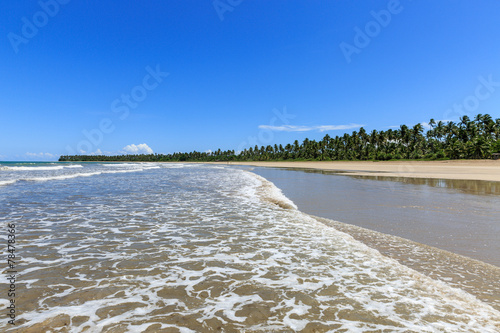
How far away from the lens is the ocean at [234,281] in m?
3.72

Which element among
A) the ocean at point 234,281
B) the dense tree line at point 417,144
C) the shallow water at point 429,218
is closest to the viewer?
the ocean at point 234,281

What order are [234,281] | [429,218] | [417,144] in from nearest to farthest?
[234,281]
[429,218]
[417,144]

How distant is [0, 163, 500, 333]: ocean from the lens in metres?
3.72

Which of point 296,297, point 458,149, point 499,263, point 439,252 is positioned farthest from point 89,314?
point 458,149

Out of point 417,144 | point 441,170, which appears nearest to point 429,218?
point 441,170

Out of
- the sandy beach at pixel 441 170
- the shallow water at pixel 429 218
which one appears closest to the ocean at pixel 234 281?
the shallow water at pixel 429 218

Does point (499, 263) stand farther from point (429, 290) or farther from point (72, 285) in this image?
point (72, 285)

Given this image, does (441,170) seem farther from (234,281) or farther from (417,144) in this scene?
(417,144)

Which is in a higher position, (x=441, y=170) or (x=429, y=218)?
(x=441, y=170)

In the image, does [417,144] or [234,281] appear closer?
[234,281]

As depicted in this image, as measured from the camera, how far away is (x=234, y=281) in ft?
16.5

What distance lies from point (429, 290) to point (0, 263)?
8.57 metres

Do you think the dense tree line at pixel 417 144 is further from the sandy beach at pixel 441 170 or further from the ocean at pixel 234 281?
the ocean at pixel 234 281

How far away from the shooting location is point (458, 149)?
78.1 m
